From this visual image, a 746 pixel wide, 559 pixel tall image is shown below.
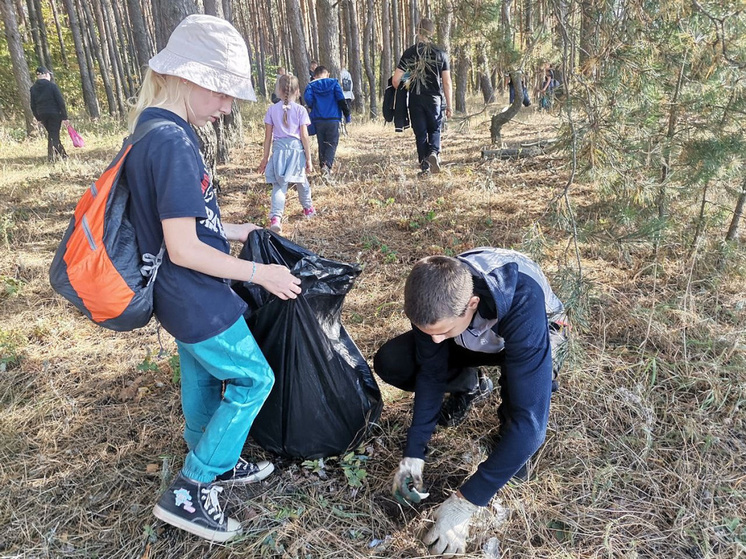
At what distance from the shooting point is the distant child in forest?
432cm

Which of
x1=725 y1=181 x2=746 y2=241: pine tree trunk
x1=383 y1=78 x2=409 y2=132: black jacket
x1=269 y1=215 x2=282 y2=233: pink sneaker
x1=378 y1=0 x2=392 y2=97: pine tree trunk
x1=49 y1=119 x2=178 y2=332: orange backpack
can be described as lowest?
x1=269 y1=215 x2=282 y2=233: pink sneaker

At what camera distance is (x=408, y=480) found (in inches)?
63.2

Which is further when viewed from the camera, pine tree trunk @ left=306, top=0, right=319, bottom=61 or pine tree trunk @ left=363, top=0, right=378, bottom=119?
pine tree trunk @ left=306, top=0, right=319, bottom=61

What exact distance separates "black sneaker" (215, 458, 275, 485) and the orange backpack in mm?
704

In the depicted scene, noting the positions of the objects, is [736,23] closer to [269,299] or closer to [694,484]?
[694,484]

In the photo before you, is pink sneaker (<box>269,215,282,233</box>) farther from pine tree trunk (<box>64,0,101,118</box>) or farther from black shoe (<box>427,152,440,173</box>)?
pine tree trunk (<box>64,0,101,118</box>)

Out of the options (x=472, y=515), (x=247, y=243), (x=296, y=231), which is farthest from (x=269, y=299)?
(x=296, y=231)

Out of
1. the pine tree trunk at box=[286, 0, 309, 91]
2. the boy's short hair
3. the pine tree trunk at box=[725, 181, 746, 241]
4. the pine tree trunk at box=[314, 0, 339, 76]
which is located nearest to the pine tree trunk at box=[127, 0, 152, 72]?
the pine tree trunk at box=[286, 0, 309, 91]

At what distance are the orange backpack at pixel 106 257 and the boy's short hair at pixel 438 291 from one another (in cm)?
72

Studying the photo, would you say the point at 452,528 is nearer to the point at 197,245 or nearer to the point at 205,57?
the point at 197,245

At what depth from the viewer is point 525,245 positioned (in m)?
2.02

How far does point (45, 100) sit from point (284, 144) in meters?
5.61

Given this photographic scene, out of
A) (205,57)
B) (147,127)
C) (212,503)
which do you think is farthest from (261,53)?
(212,503)

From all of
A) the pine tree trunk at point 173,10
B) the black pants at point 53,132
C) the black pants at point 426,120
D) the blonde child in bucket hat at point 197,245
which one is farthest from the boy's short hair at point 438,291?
the black pants at point 53,132
